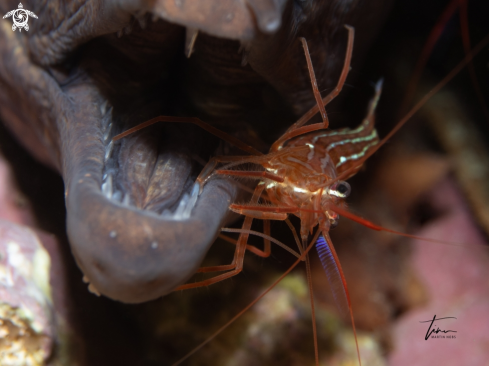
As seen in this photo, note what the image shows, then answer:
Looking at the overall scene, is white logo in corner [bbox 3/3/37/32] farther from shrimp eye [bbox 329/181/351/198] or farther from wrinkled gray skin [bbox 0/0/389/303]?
shrimp eye [bbox 329/181/351/198]

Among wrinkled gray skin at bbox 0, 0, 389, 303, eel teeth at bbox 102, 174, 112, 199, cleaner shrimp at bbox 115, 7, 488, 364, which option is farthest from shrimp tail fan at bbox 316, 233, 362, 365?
eel teeth at bbox 102, 174, 112, 199

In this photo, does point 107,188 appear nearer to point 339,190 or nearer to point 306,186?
point 306,186

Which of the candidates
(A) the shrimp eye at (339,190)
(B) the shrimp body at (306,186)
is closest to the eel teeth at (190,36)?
(B) the shrimp body at (306,186)

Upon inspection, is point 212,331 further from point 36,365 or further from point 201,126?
point 201,126

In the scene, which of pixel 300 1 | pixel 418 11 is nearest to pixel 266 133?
pixel 300 1

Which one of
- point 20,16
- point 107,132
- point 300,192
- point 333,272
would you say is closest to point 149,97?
point 107,132
